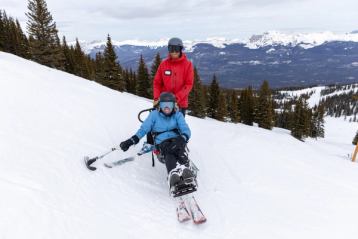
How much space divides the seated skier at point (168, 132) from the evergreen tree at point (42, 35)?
38932 mm

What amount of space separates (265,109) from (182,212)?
54829 mm

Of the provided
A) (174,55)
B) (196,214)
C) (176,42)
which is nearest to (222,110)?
(174,55)

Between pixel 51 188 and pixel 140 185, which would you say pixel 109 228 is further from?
pixel 140 185

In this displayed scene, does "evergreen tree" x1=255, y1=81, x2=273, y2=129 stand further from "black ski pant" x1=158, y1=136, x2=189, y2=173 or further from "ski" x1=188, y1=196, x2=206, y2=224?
"ski" x1=188, y1=196, x2=206, y2=224

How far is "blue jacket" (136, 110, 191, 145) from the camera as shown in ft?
23.9

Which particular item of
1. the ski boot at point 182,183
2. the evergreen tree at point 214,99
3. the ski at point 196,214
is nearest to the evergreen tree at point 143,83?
the evergreen tree at point 214,99

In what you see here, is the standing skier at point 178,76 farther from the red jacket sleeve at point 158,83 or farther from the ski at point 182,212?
the ski at point 182,212

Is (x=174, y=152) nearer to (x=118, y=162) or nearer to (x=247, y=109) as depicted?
(x=118, y=162)

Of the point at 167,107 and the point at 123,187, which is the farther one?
the point at 167,107

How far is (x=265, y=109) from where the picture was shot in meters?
57.9

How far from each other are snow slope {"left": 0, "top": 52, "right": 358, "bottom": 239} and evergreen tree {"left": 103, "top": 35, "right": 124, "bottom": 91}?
36578mm

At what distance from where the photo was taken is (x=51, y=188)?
5430mm

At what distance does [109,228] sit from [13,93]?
6.02 meters

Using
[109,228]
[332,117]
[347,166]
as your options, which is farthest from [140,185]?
[332,117]
